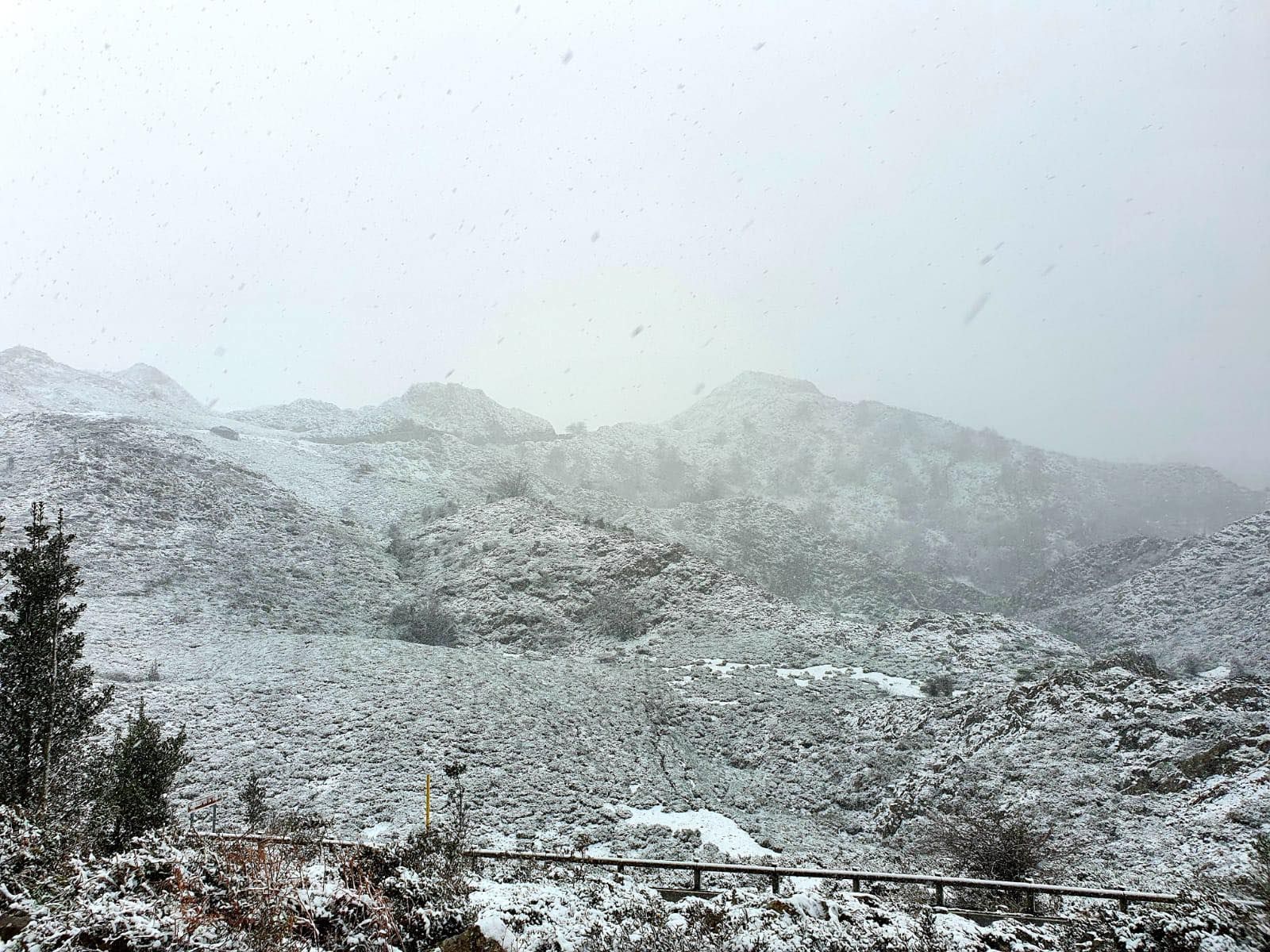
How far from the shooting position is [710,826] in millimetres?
17812

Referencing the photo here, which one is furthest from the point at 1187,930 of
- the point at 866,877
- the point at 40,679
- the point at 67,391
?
the point at 67,391

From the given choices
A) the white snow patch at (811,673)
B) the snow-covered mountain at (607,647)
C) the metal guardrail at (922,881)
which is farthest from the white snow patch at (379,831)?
the white snow patch at (811,673)

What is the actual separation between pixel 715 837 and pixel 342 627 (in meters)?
24.5

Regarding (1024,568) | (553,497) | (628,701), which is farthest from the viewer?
(1024,568)

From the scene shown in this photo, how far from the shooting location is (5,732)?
11.3m

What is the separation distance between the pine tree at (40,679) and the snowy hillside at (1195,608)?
43472mm

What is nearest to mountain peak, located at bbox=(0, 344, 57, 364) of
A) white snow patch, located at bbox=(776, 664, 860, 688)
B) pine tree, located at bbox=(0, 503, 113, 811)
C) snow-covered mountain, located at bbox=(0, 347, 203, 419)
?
snow-covered mountain, located at bbox=(0, 347, 203, 419)

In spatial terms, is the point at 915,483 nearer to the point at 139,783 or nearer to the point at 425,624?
the point at 425,624

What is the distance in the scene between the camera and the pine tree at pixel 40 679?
37.0 feet

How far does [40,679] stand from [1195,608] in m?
A: 51.9

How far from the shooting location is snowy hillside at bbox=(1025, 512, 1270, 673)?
32312 millimetres

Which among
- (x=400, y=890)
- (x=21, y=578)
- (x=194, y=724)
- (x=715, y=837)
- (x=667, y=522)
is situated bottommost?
(x=715, y=837)

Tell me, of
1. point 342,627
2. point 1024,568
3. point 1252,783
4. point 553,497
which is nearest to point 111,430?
point 342,627

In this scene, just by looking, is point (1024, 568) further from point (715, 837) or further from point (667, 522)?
point (715, 837)
